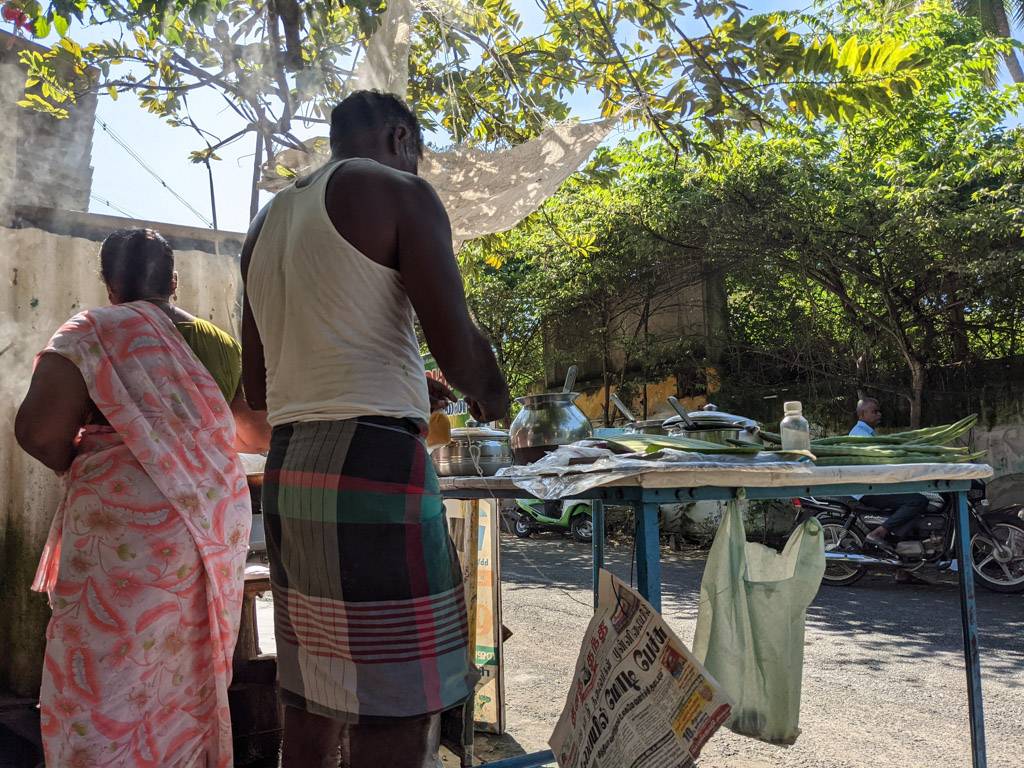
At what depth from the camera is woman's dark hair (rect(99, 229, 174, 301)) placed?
2121 mm

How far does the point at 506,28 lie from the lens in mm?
3424

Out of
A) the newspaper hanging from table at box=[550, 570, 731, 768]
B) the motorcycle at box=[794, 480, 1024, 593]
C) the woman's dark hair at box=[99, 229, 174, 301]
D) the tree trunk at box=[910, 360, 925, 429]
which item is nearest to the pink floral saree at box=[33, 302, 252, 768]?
the woman's dark hair at box=[99, 229, 174, 301]

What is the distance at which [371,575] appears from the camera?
4.33 feet

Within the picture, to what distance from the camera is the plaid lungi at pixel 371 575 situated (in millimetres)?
1312

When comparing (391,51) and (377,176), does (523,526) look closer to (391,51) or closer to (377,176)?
(391,51)

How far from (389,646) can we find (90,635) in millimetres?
974

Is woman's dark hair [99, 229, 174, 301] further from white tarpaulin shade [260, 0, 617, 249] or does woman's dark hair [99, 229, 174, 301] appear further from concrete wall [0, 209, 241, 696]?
concrete wall [0, 209, 241, 696]

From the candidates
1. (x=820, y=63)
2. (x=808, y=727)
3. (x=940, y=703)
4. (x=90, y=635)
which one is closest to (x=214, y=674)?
(x=90, y=635)

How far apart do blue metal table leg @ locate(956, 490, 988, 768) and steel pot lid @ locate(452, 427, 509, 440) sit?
4.58 ft

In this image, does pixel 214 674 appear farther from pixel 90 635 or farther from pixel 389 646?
pixel 389 646

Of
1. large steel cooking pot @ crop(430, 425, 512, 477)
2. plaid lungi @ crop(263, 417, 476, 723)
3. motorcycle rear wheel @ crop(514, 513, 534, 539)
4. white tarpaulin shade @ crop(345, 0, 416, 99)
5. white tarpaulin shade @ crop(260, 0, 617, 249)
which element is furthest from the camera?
motorcycle rear wheel @ crop(514, 513, 534, 539)

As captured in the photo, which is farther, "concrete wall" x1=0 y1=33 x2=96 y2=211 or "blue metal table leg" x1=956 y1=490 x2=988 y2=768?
"concrete wall" x1=0 y1=33 x2=96 y2=211

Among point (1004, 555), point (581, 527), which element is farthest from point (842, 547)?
point (581, 527)

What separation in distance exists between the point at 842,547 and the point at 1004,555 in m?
1.19
